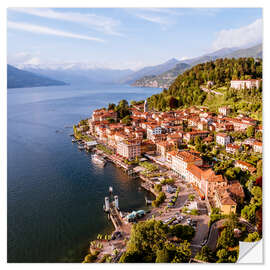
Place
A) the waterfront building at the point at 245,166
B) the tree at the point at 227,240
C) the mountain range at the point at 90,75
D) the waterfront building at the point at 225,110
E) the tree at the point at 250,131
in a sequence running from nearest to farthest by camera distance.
Result: the tree at the point at 227,240 < the waterfront building at the point at 245,166 < the tree at the point at 250,131 < the waterfront building at the point at 225,110 < the mountain range at the point at 90,75

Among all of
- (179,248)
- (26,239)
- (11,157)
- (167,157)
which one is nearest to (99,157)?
(167,157)

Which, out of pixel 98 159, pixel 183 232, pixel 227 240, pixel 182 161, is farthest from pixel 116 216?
pixel 98 159

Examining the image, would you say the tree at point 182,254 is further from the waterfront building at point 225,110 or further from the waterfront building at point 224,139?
the waterfront building at point 225,110

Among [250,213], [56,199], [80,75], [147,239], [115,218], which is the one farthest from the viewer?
[80,75]

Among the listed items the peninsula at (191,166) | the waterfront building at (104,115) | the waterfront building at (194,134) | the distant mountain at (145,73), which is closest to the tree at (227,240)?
the peninsula at (191,166)

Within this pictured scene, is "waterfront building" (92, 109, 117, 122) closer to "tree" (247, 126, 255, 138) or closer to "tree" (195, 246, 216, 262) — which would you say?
"tree" (247, 126, 255, 138)

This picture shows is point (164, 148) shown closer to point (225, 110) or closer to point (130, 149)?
point (130, 149)
